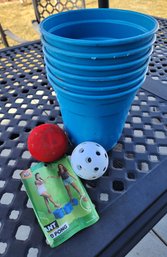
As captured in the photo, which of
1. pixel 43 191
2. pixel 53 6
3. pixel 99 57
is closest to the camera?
pixel 99 57

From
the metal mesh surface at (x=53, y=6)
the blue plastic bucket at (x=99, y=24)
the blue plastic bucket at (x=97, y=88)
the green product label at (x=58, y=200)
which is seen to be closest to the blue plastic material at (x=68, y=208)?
the green product label at (x=58, y=200)

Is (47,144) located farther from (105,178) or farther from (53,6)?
(53,6)

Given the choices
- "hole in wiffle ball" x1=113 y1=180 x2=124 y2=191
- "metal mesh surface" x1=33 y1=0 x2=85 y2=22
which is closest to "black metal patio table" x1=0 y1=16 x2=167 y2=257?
"hole in wiffle ball" x1=113 y1=180 x2=124 y2=191

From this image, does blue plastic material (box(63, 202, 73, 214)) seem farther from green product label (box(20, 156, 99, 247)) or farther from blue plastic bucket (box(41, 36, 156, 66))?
blue plastic bucket (box(41, 36, 156, 66))

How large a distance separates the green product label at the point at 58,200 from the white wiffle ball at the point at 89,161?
25 millimetres

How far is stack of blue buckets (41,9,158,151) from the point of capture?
0.37 m

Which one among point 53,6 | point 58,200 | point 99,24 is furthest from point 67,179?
point 53,6

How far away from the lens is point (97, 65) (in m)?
0.38

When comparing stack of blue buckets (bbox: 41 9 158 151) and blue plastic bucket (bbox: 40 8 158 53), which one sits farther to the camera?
blue plastic bucket (bbox: 40 8 158 53)

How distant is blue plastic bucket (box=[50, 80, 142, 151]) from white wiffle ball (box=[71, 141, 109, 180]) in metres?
0.04

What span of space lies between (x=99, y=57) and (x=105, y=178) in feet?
0.86

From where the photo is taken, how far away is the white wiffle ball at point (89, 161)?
0.47m

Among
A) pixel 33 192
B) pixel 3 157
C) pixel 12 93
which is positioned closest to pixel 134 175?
pixel 33 192

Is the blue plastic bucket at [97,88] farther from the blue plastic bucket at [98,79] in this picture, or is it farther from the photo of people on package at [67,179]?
the photo of people on package at [67,179]
